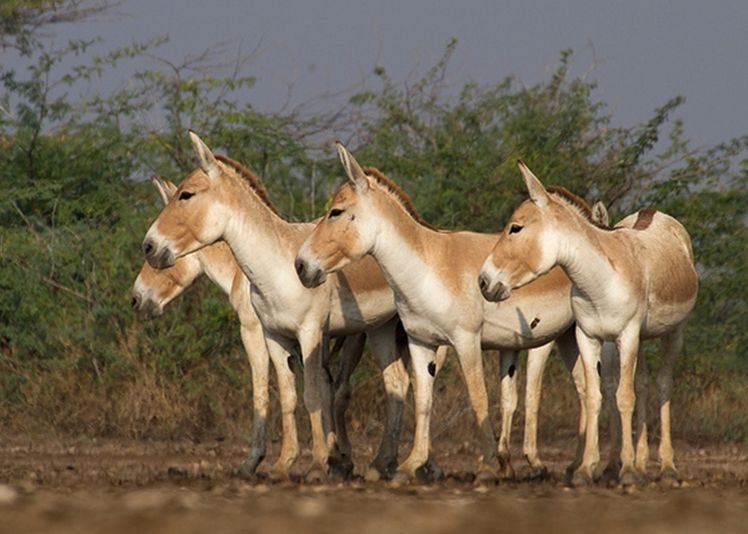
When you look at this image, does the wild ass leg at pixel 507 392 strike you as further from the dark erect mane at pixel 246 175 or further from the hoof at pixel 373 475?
the dark erect mane at pixel 246 175

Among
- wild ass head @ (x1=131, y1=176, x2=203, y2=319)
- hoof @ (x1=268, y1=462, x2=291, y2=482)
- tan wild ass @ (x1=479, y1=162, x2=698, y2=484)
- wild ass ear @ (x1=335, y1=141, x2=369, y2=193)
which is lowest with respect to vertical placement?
hoof @ (x1=268, y1=462, x2=291, y2=482)

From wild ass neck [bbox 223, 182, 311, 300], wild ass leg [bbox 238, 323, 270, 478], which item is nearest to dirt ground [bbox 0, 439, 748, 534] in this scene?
wild ass leg [bbox 238, 323, 270, 478]

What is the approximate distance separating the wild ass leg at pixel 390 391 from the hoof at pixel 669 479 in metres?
1.96

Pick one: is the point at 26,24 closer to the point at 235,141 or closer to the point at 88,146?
the point at 88,146

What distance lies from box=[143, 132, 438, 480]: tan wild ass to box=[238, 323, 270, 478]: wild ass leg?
0.45 meters

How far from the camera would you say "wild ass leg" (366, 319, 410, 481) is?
12.6m

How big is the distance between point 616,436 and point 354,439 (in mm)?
4938

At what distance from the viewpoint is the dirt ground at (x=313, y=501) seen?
22.2 ft

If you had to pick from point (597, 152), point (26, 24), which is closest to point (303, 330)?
point (597, 152)

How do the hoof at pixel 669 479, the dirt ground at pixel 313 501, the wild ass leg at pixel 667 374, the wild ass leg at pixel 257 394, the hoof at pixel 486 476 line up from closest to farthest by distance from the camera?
the dirt ground at pixel 313 501
the hoof at pixel 669 479
the hoof at pixel 486 476
the wild ass leg at pixel 257 394
the wild ass leg at pixel 667 374

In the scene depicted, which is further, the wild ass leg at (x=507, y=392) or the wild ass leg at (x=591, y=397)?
the wild ass leg at (x=507, y=392)

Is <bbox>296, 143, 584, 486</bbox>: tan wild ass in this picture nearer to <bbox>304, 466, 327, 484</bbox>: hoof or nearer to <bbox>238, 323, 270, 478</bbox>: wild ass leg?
<bbox>304, 466, 327, 484</bbox>: hoof

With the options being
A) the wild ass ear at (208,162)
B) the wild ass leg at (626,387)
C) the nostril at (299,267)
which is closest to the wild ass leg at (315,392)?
the nostril at (299,267)

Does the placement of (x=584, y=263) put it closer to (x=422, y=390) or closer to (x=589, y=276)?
(x=589, y=276)
